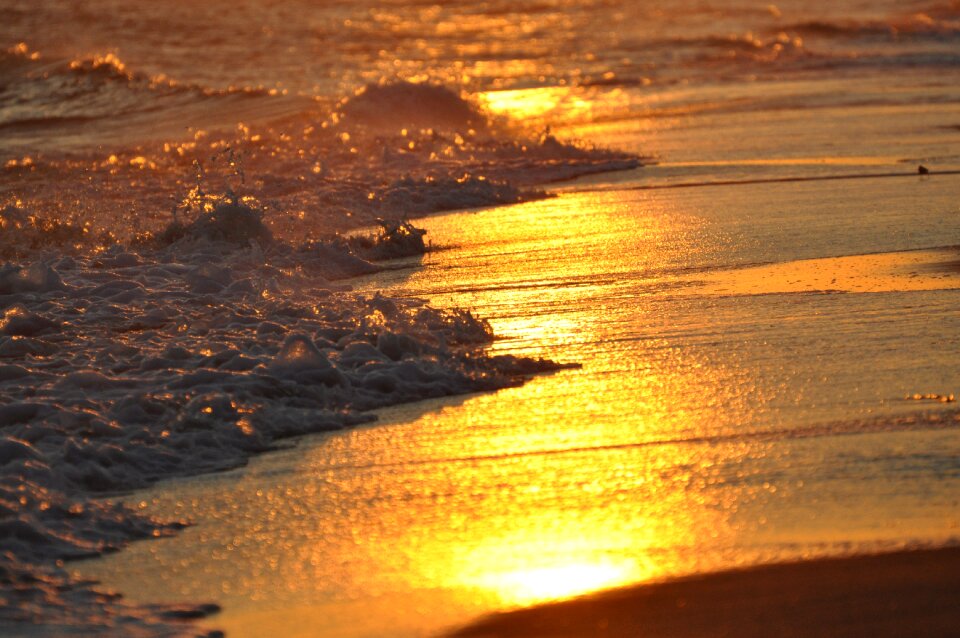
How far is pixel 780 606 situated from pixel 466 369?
2223 mm

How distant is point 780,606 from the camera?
3.45m

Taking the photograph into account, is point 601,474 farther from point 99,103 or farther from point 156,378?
point 99,103

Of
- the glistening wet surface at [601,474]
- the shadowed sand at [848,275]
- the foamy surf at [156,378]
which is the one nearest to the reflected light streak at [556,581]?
the glistening wet surface at [601,474]

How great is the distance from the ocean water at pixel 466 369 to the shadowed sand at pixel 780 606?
0.09m

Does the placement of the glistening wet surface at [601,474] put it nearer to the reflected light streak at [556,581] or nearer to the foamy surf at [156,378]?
the reflected light streak at [556,581]

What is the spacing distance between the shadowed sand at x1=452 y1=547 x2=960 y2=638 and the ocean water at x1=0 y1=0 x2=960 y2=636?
0.29 ft

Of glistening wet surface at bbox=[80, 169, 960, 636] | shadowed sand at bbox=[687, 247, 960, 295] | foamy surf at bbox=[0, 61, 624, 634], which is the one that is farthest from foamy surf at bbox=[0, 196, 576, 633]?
shadowed sand at bbox=[687, 247, 960, 295]

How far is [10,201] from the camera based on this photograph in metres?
10.6

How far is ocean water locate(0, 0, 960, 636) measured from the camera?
3.77 m

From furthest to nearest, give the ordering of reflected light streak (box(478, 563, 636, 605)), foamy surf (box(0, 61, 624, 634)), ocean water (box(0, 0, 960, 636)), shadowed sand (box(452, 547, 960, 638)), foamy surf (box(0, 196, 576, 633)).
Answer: foamy surf (box(0, 61, 624, 634)), foamy surf (box(0, 196, 576, 633)), ocean water (box(0, 0, 960, 636)), reflected light streak (box(478, 563, 636, 605)), shadowed sand (box(452, 547, 960, 638))

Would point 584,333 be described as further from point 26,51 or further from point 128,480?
point 26,51

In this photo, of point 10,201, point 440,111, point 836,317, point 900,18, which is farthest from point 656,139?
point 900,18

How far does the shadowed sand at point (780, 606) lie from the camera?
3.35 m

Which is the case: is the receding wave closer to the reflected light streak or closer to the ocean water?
the ocean water
